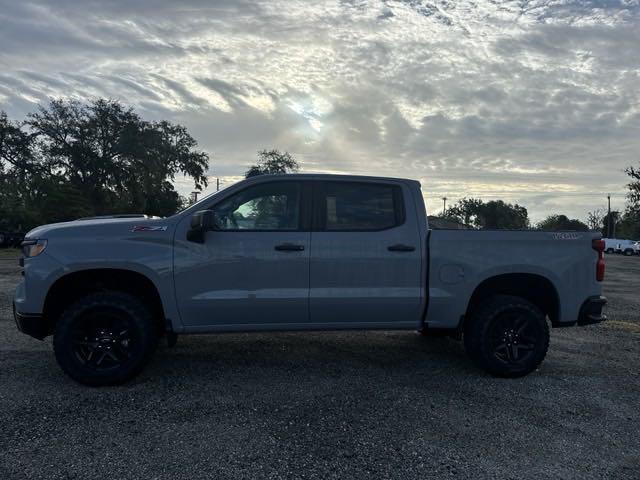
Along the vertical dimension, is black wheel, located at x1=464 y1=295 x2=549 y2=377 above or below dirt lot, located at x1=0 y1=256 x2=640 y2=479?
above

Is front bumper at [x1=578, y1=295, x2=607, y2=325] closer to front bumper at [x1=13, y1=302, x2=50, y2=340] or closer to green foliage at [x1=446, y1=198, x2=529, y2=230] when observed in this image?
green foliage at [x1=446, y1=198, x2=529, y2=230]

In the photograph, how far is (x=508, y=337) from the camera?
446 cm

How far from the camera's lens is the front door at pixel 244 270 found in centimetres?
411

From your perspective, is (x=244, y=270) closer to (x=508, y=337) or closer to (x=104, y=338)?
(x=104, y=338)

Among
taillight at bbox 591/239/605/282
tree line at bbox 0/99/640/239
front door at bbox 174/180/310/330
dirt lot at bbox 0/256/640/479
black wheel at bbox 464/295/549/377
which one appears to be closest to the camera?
dirt lot at bbox 0/256/640/479

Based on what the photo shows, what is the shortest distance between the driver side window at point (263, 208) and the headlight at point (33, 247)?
58.6 inches

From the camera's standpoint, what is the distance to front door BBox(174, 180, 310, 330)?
411cm

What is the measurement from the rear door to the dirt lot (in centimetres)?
66

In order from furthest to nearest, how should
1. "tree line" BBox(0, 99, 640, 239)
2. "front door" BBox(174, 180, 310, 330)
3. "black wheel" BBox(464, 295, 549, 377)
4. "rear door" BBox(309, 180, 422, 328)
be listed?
"tree line" BBox(0, 99, 640, 239), "black wheel" BBox(464, 295, 549, 377), "rear door" BBox(309, 180, 422, 328), "front door" BBox(174, 180, 310, 330)

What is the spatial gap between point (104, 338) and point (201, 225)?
4.47 ft

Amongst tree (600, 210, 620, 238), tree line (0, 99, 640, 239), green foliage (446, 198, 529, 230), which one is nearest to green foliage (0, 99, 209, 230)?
tree line (0, 99, 640, 239)

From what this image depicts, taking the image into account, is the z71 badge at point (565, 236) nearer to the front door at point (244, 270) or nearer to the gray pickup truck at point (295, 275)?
the gray pickup truck at point (295, 275)

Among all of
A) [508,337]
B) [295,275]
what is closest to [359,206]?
[295,275]

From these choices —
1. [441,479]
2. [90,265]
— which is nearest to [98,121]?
[90,265]
